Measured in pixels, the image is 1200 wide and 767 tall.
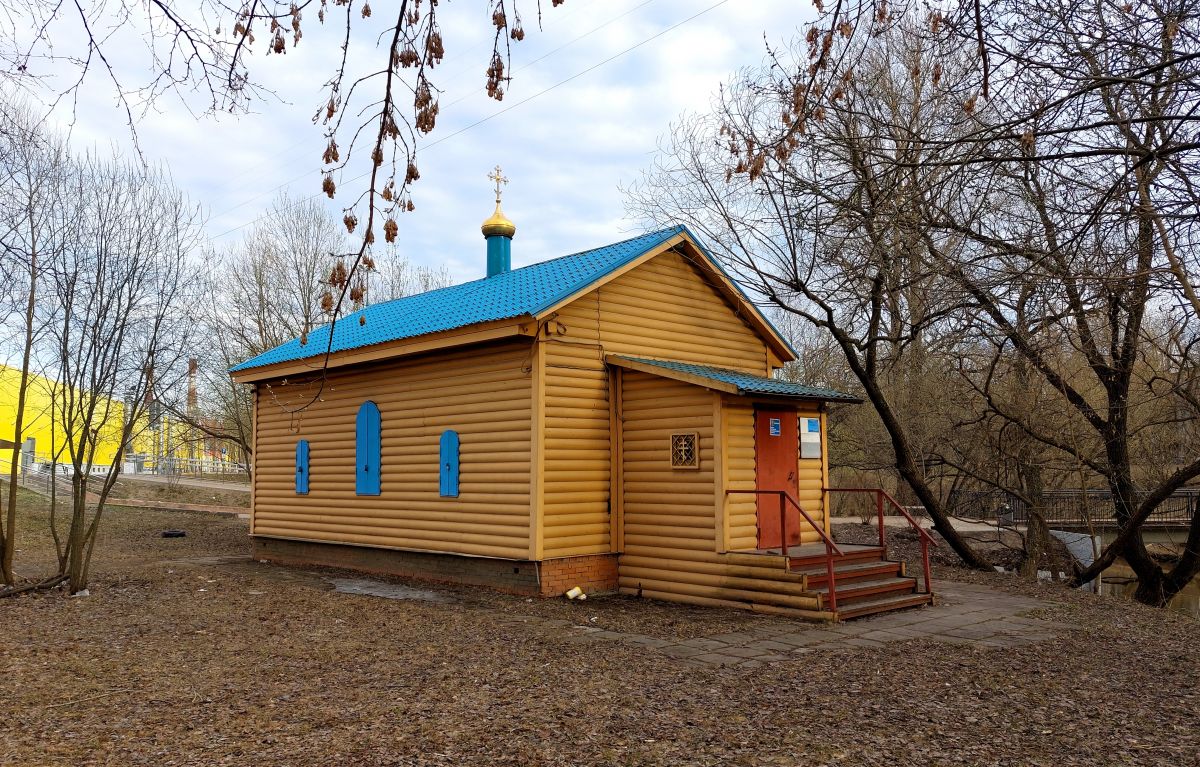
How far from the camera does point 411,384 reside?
13430mm

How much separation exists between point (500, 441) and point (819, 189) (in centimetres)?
582

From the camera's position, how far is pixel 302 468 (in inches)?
610

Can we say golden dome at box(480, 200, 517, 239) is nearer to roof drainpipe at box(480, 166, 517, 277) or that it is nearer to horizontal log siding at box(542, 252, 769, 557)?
roof drainpipe at box(480, 166, 517, 277)

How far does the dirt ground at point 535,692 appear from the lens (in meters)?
5.30

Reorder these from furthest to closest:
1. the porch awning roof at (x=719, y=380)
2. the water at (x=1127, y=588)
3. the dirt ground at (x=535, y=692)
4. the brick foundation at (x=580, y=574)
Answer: the water at (x=1127, y=588) → the brick foundation at (x=580, y=574) → the porch awning roof at (x=719, y=380) → the dirt ground at (x=535, y=692)

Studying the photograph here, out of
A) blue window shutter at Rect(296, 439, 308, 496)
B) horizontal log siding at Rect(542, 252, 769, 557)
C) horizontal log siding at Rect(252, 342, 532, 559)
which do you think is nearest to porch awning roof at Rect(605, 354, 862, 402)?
horizontal log siding at Rect(542, 252, 769, 557)

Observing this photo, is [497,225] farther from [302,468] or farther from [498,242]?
[302,468]

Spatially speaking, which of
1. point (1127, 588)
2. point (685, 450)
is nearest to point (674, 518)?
point (685, 450)

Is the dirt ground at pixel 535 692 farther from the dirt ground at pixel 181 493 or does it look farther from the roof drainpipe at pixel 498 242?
the dirt ground at pixel 181 493

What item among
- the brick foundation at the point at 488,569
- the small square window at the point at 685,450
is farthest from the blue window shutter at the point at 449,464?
the small square window at the point at 685,450

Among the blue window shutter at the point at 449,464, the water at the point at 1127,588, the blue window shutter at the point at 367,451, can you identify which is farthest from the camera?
the water at the point at 1127,588

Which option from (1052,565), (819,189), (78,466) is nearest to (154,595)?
(78,466)

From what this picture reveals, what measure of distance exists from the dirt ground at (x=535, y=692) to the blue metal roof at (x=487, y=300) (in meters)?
3.99

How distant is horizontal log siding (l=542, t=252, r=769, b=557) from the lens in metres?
11.6
